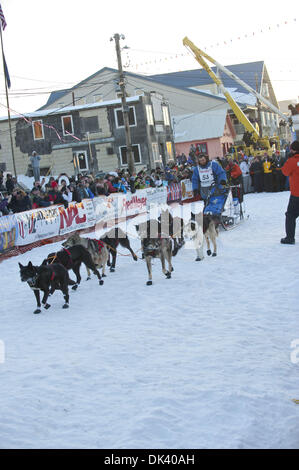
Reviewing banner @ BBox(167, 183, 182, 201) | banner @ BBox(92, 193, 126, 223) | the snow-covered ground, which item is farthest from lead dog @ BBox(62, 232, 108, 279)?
banner @ BBox(167, 183, 182, 201)

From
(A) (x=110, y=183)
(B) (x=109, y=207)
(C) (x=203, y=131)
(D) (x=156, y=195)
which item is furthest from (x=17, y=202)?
(C) (x=203, y=131)

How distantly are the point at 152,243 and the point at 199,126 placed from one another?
42.3 meters

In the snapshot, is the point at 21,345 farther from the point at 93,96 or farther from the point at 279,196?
the point at 93,96

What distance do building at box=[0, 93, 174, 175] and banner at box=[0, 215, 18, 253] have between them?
21934 mm

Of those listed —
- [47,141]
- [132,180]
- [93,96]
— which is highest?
[93,96]

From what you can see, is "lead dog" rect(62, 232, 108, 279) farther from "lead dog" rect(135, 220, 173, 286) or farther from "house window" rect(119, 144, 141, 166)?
"house window" rect(119, 144, 141, 166)

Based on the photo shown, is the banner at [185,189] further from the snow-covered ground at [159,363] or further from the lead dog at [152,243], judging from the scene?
the lead dog at [152,243]

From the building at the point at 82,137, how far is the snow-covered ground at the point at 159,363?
2759 cm

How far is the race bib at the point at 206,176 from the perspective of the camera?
1238cm

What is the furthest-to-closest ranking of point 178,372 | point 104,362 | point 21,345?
1. point 21,345
2. point 104,362
3. point 178,372

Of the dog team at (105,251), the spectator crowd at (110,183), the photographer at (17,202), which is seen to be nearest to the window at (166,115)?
the spectator crowd at (110,183)
